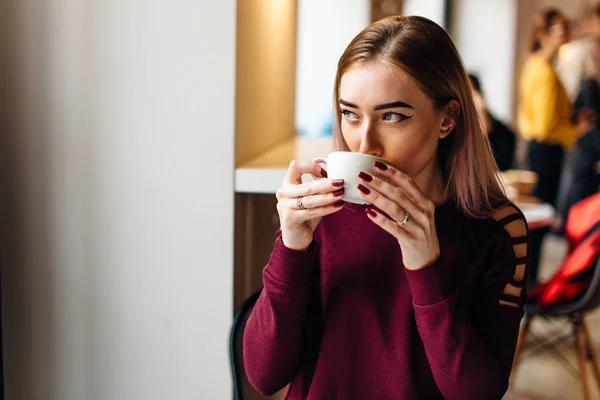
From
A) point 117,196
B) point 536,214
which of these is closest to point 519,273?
point 117,196

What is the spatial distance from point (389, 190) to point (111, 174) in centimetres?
75

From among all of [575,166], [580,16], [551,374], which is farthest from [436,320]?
[580,16]

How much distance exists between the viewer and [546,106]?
4.80 metres

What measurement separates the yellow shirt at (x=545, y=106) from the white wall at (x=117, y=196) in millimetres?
3769

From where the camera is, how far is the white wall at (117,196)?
4.74 feet

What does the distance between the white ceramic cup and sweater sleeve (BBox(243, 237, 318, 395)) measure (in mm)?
165

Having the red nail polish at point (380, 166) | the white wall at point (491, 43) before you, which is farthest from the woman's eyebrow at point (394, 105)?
the white wall at point (491, 43)

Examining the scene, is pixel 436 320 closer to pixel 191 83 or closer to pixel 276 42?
pixel 191 83

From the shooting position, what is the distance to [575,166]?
5.08 m

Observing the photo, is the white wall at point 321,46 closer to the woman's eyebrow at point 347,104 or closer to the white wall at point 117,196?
the white wall at point 117,196

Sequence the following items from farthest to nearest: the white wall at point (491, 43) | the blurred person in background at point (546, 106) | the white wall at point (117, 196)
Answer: the white wall at point (491, 43) → the blurred person in background at point (546, 106) → the white wall at point (117, 196)

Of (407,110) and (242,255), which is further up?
(407,110)

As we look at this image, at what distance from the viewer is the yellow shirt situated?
4730 millimetres

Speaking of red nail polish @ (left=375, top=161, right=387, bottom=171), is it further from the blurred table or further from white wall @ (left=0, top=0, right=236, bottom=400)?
the blurred table
